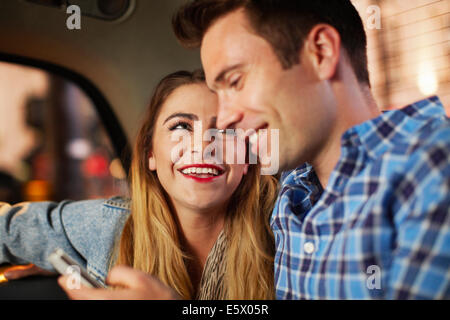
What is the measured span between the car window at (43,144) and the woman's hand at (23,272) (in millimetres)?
151

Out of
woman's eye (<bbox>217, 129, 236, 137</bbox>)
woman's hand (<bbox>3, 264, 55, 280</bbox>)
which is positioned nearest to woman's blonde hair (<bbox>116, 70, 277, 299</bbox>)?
woman's eye (<bbox>217, 129, 236, 137</bbox>)

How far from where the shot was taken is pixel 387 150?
1.75 feet

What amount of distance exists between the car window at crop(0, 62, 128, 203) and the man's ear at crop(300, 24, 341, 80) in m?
0.55

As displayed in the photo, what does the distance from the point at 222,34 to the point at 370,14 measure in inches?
12.2

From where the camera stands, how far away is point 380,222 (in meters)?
0.49

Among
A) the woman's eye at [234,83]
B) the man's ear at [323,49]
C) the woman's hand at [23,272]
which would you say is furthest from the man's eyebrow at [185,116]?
the woman's hand at [23,272]

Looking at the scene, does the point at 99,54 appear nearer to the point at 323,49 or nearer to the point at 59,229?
the point at 59,229

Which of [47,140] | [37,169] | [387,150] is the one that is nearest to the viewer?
[387,150]

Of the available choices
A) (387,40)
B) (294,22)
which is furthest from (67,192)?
(387,40)

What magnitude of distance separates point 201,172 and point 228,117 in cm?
13

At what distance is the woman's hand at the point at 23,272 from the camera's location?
2.67ft

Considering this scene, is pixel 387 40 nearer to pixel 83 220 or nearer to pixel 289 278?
pixel 289 278

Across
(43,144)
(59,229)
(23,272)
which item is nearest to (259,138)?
(59,229)

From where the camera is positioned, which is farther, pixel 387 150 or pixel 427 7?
pixel 427 7
